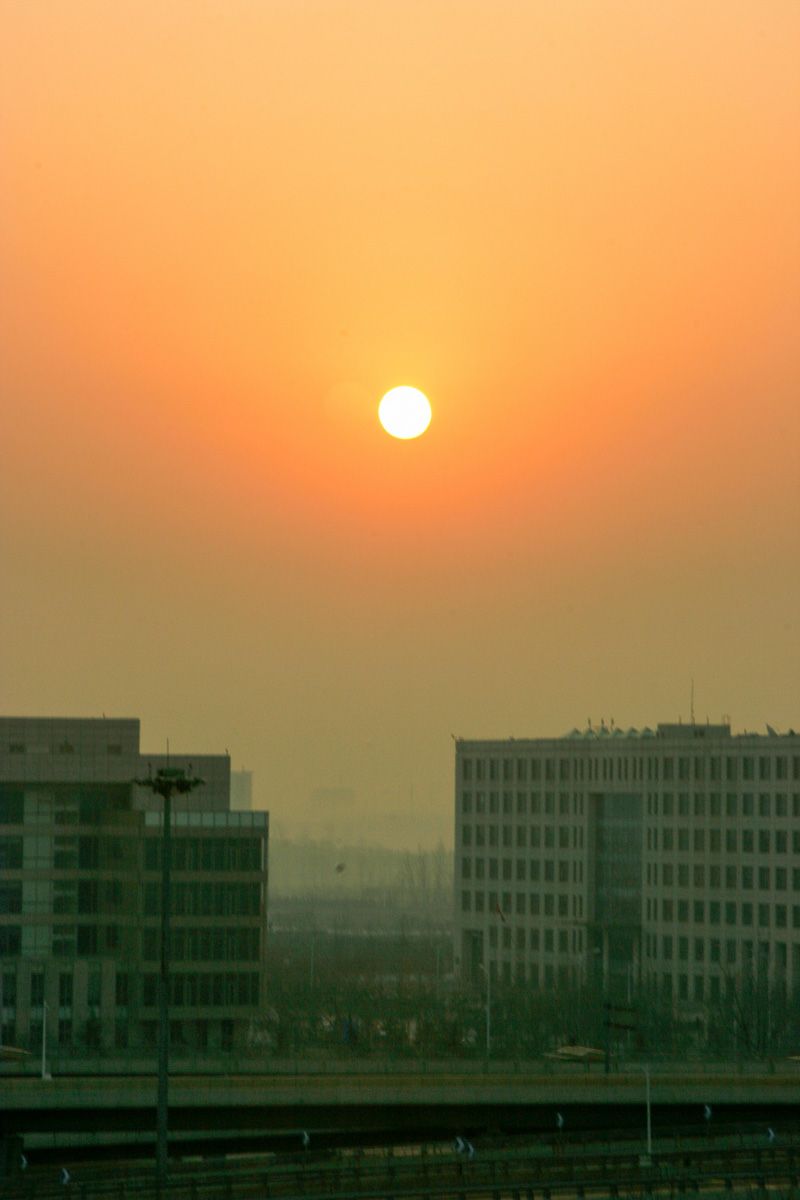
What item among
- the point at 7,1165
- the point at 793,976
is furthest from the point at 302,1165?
the point at 793,976

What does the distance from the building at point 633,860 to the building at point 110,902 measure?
16486mm

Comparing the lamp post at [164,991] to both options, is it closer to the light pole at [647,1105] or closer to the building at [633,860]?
the light pole at [647,1105]

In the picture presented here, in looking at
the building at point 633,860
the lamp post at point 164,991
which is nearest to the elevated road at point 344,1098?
the lamp post at point 164,991

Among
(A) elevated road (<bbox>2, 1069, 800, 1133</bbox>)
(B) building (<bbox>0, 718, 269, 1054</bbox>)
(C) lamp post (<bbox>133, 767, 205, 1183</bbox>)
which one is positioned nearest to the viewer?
(C) lamp post (<bbox>133, 767, 205, 1183</bbox>)

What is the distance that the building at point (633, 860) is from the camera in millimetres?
85312

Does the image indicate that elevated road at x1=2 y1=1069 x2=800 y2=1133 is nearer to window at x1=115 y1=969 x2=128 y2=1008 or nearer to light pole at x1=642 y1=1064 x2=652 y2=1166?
light pole at x1=642 y1=1064 x2=652 y2=1166

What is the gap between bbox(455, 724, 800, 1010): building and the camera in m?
85.3

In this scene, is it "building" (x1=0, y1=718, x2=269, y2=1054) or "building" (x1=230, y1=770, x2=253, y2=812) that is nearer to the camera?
"building" (x1=0, y1=718, x2=269, y2=1054)

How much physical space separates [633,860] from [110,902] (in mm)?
27563

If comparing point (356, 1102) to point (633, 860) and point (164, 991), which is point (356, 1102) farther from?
point (633, 860)

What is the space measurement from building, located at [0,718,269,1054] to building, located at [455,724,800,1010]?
649 inches

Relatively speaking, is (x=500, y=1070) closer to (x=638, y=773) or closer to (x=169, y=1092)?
(x=169, y=1092)

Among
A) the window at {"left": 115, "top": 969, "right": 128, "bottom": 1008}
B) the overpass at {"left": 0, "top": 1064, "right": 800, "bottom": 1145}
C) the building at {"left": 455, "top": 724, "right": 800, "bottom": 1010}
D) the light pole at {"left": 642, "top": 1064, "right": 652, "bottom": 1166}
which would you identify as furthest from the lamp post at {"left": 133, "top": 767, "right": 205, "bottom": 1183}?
the building at {"left": 455, "top": 724, "right": 800, "bottom": 1010}

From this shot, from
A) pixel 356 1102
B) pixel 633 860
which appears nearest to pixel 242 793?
pixel 633 860
